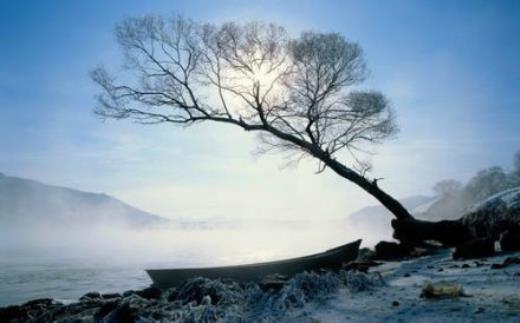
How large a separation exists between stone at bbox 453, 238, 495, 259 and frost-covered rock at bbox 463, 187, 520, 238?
126cm

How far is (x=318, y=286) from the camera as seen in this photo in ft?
18.6

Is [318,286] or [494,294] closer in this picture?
[494,294]

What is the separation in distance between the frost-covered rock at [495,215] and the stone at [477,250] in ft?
4.15

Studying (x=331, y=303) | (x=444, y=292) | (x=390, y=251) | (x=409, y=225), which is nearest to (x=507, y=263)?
(x=444, y=292)

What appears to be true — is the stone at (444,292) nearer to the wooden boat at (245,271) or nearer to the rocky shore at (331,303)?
the rocky shore at (331,303)

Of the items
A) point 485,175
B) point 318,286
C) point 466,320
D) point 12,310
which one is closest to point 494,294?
point 466,320

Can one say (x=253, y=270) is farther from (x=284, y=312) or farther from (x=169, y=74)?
(x=169, y=74)

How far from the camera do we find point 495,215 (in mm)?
11109

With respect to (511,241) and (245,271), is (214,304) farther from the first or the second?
(511,241)

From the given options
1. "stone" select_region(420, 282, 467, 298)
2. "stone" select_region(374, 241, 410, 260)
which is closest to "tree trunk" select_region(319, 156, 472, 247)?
"stone" select_region(374, 241, 410, 260)

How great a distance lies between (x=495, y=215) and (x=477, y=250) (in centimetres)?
281

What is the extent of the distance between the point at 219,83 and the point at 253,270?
9135 millimetres

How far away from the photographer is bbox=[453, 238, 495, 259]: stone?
28.7ft

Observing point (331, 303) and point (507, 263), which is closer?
point (331, 303)
